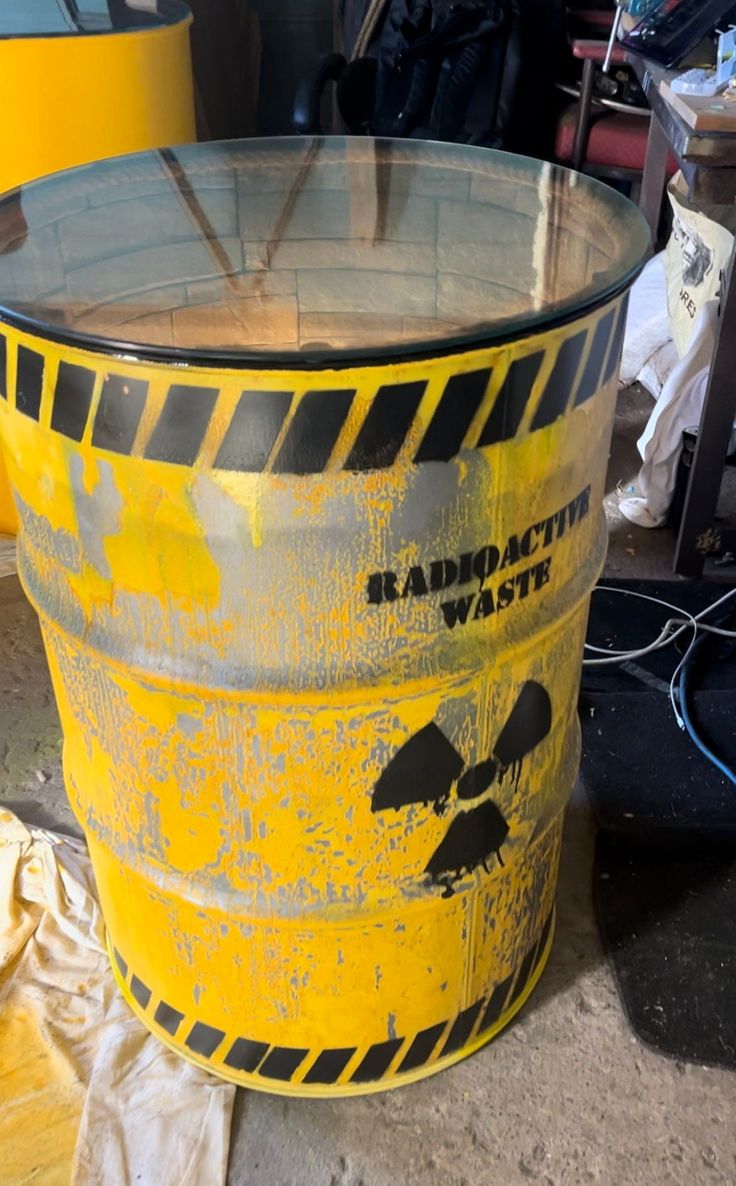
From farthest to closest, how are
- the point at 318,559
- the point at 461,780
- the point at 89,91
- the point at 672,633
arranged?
the point at 672,633 < the point at 89,91 < the point at 461,780 < the point at 318,559

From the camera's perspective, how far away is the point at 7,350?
876mm

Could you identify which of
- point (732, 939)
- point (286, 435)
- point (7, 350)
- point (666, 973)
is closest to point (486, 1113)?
point (666, 973)

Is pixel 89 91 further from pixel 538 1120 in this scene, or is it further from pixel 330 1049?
pixel 538 1120

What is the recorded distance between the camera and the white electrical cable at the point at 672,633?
195 cm

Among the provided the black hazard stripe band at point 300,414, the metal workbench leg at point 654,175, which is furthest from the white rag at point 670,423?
the black hazard stripe band at point 300,414

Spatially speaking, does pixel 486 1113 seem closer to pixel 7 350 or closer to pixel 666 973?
pixel 666 973

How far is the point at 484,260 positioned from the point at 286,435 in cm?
56

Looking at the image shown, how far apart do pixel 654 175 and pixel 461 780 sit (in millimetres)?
2385

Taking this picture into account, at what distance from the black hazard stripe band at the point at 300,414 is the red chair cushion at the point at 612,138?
8.83ft

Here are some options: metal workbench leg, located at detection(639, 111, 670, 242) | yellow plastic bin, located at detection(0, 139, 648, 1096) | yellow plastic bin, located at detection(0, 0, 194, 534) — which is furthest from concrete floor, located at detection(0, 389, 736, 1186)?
metal workbench leg, located at detection(639, 111, 670, 242)

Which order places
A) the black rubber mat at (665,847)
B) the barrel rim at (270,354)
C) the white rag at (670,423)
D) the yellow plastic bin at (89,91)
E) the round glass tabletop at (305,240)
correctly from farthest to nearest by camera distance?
the white rag at (670,423), the yellow plastic bin at (89,91), the black rubber mat at (665,847), the round glass tabletop at (305,240), the barrel rim at (270,354)

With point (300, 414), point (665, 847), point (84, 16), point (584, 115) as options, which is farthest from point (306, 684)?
point (584, 115)

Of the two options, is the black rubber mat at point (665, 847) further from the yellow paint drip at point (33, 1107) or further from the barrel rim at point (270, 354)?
the barrel rim at point (270, 354)

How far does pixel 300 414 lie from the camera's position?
796 millimetres
